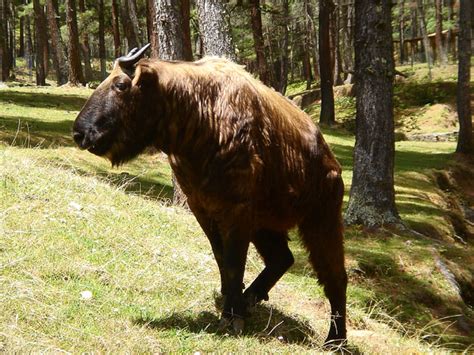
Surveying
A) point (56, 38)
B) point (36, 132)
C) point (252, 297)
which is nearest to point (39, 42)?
point (56, 38)

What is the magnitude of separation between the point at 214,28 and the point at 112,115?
15.6 feet

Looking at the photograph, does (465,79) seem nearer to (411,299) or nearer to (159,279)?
(411,299)

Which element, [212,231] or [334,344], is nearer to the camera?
[212,231]

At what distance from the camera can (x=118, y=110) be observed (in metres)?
4.59

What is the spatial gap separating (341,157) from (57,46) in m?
16.8

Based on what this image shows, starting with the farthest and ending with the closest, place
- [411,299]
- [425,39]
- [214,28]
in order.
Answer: [425,39] < [214,28] < [411,299]

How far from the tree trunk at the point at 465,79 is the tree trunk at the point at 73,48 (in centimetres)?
1550

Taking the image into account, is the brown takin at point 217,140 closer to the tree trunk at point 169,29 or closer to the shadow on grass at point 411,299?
the shadow on grass at point 411,299

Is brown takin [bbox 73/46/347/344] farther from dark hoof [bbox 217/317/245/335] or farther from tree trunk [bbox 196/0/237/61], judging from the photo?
tree trunk [bbox 196/0/237/61]

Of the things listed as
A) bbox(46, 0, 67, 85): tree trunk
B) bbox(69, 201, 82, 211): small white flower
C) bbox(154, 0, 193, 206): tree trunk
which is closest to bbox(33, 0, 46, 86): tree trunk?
bbox(46, 0, 67, 85): tree trunk

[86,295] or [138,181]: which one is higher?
[86,295]

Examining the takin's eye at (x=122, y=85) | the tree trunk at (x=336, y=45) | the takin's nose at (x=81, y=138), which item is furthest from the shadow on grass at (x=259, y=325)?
the tree trunk at (x=336, y=45)

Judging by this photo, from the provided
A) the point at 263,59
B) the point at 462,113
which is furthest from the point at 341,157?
the point at 263,59

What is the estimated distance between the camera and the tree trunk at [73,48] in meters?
26.2
